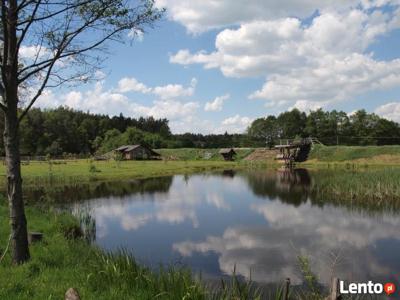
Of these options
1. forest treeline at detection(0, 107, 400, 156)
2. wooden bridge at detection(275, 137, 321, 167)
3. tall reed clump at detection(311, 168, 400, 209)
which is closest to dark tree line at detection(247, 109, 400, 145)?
forest treeline at detection(0, 107, 400, 156)

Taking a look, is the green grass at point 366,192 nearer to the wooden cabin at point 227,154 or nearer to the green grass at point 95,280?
the green grass at point 95,280

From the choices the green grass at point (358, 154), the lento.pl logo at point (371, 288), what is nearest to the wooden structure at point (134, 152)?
the green grass at point (358, 154)

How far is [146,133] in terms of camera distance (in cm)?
12862

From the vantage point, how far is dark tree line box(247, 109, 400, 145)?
4392 inches

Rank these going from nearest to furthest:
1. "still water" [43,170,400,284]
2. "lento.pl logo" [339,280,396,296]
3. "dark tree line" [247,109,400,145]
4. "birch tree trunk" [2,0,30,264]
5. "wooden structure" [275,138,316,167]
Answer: "birch tree trunk" [2,0,30,264] → "lento.pl logo" [339,280,396,296] → "still water" [43,170,400,284] → "wooden structure" [275,138,316,167] → "dark tree line" [247,109,400,145]

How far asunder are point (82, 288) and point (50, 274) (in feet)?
4.23

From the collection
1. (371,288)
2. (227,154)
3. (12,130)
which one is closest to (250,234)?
(371,288)

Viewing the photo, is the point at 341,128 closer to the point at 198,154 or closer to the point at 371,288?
the point at 198,154

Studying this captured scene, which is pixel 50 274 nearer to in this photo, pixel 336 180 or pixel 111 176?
pixel 336 180

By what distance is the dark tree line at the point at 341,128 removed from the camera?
112m

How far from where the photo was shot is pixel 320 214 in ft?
84.1

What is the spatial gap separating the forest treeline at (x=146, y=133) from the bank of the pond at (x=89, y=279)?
319ft

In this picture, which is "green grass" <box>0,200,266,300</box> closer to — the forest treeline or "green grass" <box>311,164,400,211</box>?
"green grass" <box>311,164,400,211</box>

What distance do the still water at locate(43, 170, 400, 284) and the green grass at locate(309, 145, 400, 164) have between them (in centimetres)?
4530
